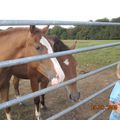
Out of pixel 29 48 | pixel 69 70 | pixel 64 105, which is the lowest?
pixel 64 105

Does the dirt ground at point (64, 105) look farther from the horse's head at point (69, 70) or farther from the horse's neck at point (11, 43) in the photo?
the horse's neck at point (11, 43)

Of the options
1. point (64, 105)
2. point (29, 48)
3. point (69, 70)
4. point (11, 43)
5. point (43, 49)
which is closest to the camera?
point (43, 49)

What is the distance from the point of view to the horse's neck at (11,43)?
371 cm

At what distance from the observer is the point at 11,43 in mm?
3752

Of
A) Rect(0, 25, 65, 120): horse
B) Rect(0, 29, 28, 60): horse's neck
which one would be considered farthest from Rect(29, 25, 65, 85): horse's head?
Rect(0, 29, 28, 60): horse's neck

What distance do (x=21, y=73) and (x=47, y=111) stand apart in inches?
38.5

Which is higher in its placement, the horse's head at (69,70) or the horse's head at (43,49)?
the horse's head at (43,49)

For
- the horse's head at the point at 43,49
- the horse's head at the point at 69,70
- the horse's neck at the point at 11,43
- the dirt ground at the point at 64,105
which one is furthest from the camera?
the dirt ground at the point at 64,105

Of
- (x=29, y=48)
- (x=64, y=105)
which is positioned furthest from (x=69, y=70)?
(x=64, y=105)

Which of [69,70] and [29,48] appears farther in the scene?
[69,70]

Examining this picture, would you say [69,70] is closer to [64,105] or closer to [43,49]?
[43,49]

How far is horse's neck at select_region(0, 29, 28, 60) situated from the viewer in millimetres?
3707

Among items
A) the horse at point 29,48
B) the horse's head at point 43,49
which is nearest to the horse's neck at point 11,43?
the horse at point 29,48

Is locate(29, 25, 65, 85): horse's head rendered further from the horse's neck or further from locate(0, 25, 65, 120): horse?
the horse's neck
